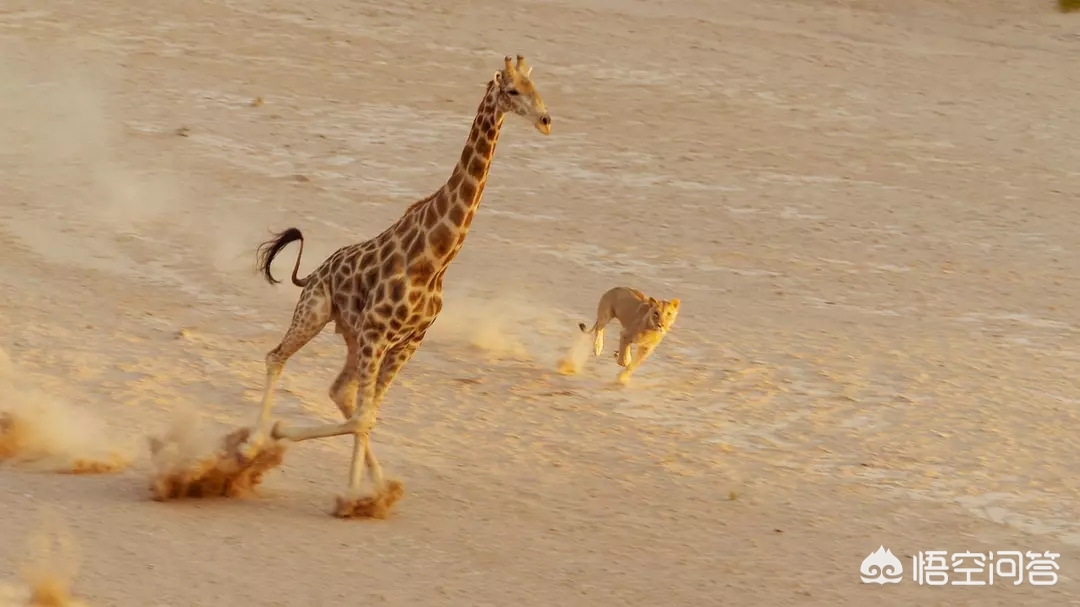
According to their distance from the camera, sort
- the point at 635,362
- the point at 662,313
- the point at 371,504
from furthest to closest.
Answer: the point at 635,362, the point at 662,313, the point at 371,504

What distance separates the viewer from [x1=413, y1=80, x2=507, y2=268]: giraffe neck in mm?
7969

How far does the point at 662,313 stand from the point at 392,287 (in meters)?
3.49

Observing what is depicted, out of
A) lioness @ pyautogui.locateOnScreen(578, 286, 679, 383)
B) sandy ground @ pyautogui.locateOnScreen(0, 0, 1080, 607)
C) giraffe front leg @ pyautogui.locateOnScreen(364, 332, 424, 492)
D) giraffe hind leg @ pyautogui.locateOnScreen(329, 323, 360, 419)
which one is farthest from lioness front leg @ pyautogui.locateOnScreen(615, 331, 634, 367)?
giraffe front leg @ pyautogui.locateOnScreen(364, 332, 424, 492)

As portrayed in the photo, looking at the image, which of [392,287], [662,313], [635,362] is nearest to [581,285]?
[635,362]

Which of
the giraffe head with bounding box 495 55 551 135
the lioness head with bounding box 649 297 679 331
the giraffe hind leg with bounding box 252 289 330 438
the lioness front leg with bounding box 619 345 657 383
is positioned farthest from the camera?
the lioness front leg with bounding box 619 345 657 383

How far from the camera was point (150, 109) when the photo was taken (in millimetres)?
17297

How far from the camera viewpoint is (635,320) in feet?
36.4

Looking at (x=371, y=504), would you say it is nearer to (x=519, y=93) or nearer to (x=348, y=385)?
(x=348, y=385)

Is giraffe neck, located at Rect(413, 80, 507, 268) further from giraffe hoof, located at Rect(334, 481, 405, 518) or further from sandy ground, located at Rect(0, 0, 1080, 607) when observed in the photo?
sandy ground, located at Rect(0, 0, 1080, 607)

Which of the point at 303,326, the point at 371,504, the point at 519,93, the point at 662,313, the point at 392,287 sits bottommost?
the point at 371,504

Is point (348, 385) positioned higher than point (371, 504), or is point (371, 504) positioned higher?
point (348, 385)

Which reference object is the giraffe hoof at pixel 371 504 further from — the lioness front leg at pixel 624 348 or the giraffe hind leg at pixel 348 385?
the lioness front leg at pixel 624 348

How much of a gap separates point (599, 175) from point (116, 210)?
181 inches

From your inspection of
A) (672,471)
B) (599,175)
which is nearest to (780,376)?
(672,471)
